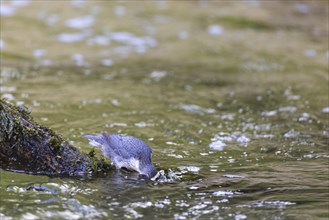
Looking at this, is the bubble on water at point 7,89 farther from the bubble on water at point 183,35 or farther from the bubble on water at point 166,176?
the bubble on water at point 183,35

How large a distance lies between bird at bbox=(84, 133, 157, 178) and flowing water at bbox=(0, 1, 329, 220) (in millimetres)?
105

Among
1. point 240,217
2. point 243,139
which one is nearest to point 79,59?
point 243,139

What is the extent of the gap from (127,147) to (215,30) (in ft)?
36.2

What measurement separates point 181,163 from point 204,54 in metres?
7.57

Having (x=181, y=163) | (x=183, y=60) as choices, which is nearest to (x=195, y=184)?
(x=181, y=163)

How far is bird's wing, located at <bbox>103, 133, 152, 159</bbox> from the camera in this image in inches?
205

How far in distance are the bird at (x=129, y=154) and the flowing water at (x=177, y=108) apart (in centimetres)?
11

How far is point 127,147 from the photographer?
5281 millimetres

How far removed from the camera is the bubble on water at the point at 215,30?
50.9ft

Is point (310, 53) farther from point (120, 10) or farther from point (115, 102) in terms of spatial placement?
point (120, 10)

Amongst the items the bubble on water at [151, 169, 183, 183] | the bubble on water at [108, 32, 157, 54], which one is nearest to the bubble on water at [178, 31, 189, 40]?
the bubble on water at [108, 32, 157, 54]

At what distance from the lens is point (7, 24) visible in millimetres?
14688

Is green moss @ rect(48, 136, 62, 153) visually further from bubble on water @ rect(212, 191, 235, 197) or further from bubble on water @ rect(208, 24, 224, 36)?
bubble on water @ rect(208, 24, 224, 36)

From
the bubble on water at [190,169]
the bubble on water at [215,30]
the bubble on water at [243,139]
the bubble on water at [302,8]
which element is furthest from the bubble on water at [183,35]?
the bubble on water at [190,169]
